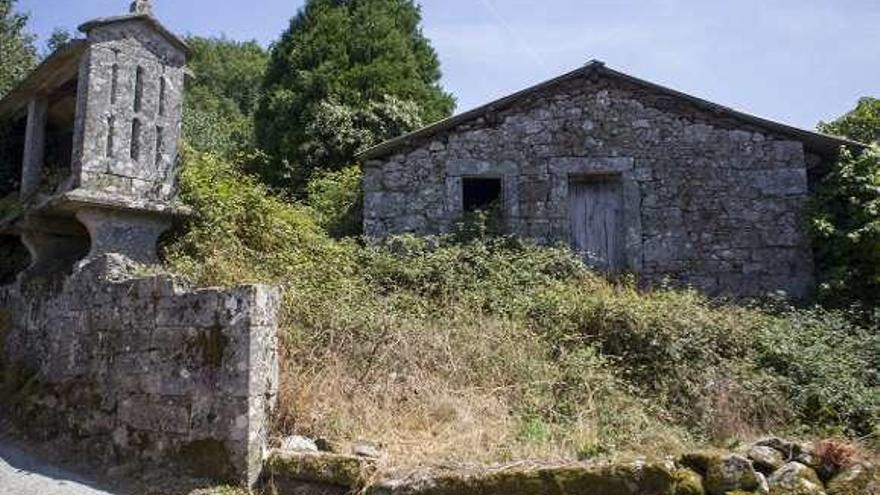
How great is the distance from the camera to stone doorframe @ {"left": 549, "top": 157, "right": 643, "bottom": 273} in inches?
449

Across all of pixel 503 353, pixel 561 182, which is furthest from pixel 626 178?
pixel 503 353

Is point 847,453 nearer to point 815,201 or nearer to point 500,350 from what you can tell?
point 500,350

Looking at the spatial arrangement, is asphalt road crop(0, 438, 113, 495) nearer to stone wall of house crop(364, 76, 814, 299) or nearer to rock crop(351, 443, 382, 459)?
rock crop(351, 443, 382, 459)

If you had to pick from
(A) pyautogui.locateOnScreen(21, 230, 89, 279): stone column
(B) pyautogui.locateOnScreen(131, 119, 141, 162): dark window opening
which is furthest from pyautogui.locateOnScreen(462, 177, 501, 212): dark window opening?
(A) pyautogui.locateOnScreen(21, 230, 89, 279): stone column

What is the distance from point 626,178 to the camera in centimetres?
1157

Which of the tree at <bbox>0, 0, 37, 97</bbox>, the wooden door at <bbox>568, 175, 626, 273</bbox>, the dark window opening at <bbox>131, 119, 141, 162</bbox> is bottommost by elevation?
the wooden door at <bbox>568, 175, 626, 273</bbox>

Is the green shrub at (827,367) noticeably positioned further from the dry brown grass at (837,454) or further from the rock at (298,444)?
the rock at (298,444)

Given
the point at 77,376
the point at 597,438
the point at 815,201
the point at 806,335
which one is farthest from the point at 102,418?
the point at 815,201

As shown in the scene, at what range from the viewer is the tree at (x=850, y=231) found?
9953 millimetres

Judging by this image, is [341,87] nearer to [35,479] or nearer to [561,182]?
[561,182]

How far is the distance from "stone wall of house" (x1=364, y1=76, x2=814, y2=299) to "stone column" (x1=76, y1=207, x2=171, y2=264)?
11.2 feet

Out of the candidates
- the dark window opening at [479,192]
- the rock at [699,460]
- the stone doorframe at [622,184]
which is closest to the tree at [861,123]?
the stone doorframe at [622,184]

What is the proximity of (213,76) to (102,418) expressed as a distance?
29962mm

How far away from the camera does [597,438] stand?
6117 millimetres
